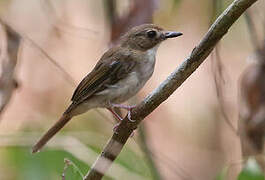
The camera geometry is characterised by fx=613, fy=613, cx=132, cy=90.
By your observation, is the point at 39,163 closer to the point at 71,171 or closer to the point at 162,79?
the point at 71,171

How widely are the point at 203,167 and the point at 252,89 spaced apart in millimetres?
2602

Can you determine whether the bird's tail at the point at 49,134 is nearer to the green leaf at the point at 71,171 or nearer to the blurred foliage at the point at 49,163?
the blurred foliage at the point at 49,163

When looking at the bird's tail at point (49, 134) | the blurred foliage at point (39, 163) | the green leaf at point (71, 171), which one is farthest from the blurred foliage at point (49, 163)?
the green leaf at point (71, 171)

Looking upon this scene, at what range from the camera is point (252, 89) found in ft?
11.9

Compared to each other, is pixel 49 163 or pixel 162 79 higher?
pixel 162 79

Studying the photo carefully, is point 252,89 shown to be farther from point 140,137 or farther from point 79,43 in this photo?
point 79,43

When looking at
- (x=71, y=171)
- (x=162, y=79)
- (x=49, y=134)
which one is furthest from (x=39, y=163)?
(x=162, y=79)

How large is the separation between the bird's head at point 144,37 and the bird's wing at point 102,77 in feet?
0.82

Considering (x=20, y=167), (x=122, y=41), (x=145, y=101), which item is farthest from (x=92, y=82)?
→ (x=145, y=101)

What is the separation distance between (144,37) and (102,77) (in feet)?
1.48

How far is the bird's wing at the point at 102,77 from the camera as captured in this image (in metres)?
3.85

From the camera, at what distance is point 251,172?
10.7ft

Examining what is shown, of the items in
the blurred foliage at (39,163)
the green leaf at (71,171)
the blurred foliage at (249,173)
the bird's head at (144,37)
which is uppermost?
the bird's head at (144,37)

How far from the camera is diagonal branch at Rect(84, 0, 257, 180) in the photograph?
239 centimetres
